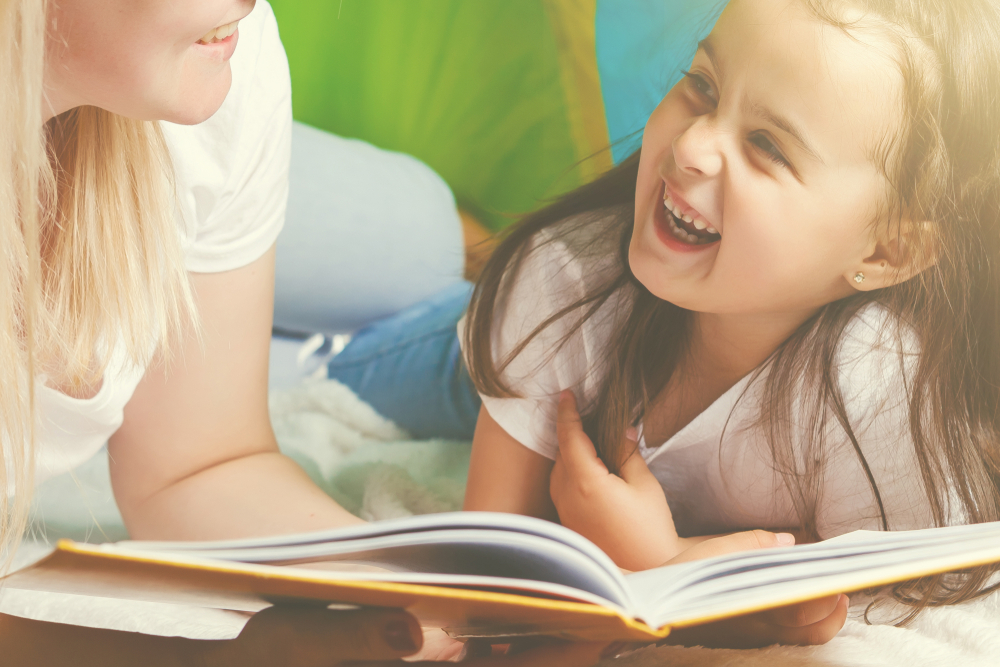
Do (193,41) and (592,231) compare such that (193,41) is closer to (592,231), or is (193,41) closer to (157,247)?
(157,247)

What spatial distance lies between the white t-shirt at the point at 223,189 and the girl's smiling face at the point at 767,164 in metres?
0.29

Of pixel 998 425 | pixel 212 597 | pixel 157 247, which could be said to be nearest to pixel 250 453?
pixel 157 247

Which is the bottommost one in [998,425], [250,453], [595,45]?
[250,453]

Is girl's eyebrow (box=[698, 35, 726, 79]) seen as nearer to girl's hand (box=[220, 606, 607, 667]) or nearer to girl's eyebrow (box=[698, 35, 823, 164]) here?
girl's eyebrow (box=[698, 35, 823, 164])

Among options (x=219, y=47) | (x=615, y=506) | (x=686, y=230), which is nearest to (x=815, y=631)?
(x=615, y=506)

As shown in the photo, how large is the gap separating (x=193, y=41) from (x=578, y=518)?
1.24 ft

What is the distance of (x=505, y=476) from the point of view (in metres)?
0.58

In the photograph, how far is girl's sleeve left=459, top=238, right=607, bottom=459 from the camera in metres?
0.57

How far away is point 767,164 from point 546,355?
213 millimetres

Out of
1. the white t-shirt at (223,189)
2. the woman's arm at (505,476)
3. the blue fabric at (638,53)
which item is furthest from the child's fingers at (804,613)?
the white t-shirt at (223,189)

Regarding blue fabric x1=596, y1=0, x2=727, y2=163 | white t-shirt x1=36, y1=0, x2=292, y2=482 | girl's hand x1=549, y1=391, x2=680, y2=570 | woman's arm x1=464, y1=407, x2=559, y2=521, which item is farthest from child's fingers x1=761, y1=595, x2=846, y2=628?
white t-shirt x1=36, y1=0, x2=292, y2=482

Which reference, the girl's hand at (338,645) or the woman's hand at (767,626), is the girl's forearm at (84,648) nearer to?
the girl's hand at (338,645)

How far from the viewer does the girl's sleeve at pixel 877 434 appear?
1.66 feet

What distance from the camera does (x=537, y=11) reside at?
2.02 ft
